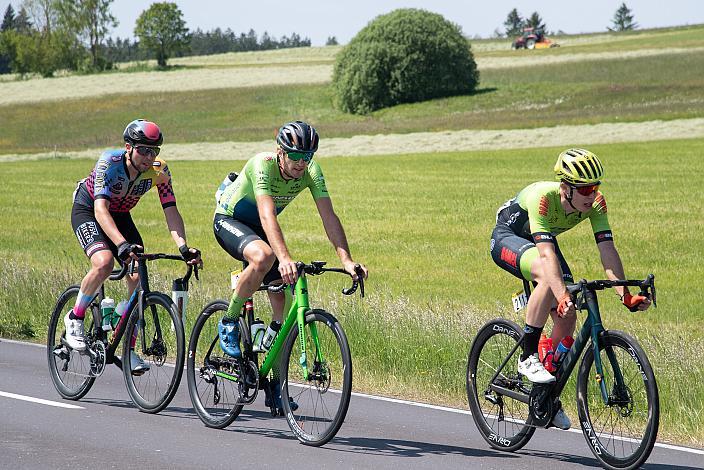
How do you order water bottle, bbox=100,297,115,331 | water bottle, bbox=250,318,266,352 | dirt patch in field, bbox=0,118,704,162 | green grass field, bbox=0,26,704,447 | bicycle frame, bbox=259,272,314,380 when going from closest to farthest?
bicycle frame, bbox=259,272,314,380, water bottle, bbox=250,318,266,352, water bottle, bbox=100,297,115,331, green grass field, bbox=0,26,704,447, dirt patch in field, bbox=0,118,704,162

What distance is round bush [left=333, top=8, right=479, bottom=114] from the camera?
251ft

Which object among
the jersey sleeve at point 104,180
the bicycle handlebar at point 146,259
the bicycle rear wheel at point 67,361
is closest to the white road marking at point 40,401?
the bicycle rear wheel at point 67,361

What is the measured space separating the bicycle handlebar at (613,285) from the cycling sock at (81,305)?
4.07 m

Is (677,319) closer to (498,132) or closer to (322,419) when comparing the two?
(322,419)

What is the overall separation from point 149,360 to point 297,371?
1.72 metres

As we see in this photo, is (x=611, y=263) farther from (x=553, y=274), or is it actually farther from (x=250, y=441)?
(x=250, y=441)

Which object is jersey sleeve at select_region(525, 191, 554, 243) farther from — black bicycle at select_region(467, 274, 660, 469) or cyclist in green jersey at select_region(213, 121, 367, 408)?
cyclist in green jersey at select_region(213, 121, 367, 408)

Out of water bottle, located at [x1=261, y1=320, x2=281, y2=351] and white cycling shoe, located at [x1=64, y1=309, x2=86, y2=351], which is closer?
water bottle, located at [x1=261, y1=320, x2=281, y2=351]

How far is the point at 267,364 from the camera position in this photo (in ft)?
27.3

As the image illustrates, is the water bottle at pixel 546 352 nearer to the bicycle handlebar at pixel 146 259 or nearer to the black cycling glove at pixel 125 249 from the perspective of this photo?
the bicycle handlebar at pixel 146 259

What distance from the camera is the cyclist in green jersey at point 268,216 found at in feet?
26.6

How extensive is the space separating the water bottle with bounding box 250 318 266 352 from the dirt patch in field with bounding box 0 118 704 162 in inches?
1385

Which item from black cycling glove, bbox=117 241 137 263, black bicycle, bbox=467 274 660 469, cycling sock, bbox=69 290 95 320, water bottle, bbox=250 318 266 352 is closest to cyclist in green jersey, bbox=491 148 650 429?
black bicycle, bbox=467 274 660 469

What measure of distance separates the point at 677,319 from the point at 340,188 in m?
19.8
